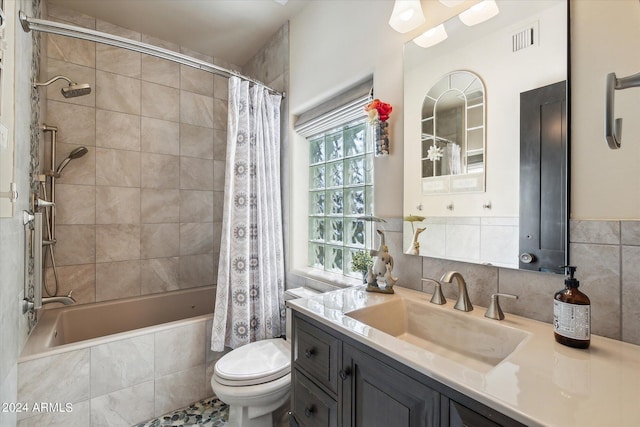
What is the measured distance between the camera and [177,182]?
2.58 meters

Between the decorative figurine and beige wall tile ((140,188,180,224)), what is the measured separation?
6.67 ft

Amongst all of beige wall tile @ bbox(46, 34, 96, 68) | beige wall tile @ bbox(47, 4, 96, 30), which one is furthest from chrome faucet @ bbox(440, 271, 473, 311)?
beige wall tile @ bbox(47, 4, 96, 30)

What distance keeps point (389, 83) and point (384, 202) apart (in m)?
0.61

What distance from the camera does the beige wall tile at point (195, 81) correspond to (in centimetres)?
260

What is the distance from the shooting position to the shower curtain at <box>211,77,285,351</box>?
75.0 inches

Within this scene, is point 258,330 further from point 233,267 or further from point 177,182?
point 177,182

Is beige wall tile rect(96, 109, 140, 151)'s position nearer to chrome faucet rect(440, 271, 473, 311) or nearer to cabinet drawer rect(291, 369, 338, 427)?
cabinet drawer rect(291, 369, 338, 427)

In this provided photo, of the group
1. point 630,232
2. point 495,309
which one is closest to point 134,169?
point 495,309

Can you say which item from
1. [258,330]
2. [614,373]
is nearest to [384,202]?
[614,373]

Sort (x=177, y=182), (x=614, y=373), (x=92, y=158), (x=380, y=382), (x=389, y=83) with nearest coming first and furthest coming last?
(x=614, y=373), (x=380, y=382), (x=389, y=83), (x=92, y=158), (x=177, y=182)

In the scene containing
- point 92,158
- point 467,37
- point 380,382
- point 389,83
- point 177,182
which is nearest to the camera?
point 380,382

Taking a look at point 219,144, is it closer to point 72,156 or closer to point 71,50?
point 72,156

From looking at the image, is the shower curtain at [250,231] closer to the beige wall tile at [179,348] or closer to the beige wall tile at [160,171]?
the beige wall tile at [179,348]

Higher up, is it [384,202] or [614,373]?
[384,202]
